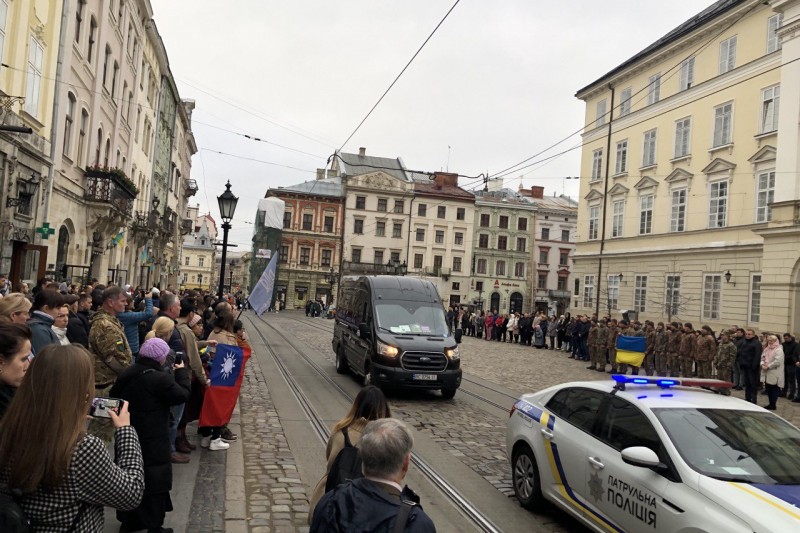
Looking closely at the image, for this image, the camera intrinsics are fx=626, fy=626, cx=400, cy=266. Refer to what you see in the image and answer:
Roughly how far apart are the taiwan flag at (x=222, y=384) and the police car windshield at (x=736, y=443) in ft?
17.0

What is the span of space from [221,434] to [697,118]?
102ft

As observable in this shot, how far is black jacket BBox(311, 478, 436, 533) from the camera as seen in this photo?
256cm

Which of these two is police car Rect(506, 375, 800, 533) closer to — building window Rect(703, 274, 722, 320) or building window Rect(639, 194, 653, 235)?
building window Rect(703, 274, 722, 320)

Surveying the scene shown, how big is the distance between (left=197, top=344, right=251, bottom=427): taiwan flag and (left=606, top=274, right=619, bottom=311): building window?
107ft

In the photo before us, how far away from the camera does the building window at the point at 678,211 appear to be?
3306cm

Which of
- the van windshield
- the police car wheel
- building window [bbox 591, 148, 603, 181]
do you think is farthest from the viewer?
Answer: building window [bbox 591, 148, 603, 181]

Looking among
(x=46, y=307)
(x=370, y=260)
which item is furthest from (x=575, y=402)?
(x=370, y=260)

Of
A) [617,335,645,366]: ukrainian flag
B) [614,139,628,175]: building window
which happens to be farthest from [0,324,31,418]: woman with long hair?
[614,139,628,175]: building window

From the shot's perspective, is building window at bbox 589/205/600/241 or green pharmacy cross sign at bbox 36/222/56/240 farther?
building window at bbox 589/205/600/241

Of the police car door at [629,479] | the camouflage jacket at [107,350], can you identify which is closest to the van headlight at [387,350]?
the camouflage jacket at [107,350]

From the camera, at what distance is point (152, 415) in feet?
16.4

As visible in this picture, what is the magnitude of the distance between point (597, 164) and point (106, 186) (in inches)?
1166

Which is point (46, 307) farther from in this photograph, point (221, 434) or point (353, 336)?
point (353, 336)

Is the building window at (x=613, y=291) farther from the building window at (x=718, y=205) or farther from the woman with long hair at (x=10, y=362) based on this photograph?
the woman with long hair at (x=10, y=362)
